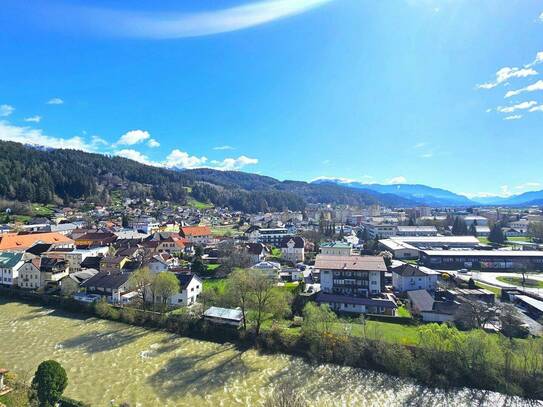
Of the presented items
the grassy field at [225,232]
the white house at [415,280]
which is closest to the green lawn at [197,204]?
the grassy field at [225,232]

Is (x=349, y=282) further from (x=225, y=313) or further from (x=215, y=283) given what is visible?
(x=215, y=283)

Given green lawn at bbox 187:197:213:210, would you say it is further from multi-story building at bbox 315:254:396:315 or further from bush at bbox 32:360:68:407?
bush at bbox 32:360:68:407

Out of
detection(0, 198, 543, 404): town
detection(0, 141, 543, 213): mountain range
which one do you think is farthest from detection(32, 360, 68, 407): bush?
detection(0, 141, 543, 213): mountain range

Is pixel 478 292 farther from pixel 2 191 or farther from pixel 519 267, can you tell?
pixel 2 191

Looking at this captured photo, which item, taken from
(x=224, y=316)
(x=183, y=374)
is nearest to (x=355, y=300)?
(x=224, y=316)

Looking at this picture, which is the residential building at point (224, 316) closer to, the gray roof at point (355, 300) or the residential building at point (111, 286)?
the gray roof at point (355, 300)
